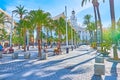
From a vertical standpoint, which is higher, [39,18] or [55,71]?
[39,18]

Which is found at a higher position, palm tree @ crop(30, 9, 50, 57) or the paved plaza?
palm tree @ crop(30, 9, 50, 57)

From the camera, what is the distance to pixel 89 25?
97.9m

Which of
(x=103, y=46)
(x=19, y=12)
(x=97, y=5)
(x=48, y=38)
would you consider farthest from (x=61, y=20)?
(x=48, y=38)

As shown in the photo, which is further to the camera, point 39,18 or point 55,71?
point 39,18

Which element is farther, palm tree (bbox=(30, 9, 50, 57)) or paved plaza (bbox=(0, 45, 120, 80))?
palm tree (bbox=(30, 9, 50, 57))

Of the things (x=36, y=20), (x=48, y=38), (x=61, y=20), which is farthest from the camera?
(x=48, y=38)

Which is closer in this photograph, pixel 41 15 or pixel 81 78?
pixel 81 78

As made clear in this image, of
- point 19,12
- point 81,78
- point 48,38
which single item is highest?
point 19,12

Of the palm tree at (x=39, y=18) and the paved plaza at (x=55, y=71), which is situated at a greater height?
the palm tree at (x=39, y=18)

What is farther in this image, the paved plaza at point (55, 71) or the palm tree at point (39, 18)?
the palm tree at point (39, 18)

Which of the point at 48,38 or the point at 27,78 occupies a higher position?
the point at 48,38

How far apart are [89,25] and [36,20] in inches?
2662

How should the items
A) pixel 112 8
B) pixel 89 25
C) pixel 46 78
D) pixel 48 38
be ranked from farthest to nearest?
pixel 89 25
pixel 48 38
pixel 112 8
pixel 46 78

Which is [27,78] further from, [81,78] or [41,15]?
[41,15]
